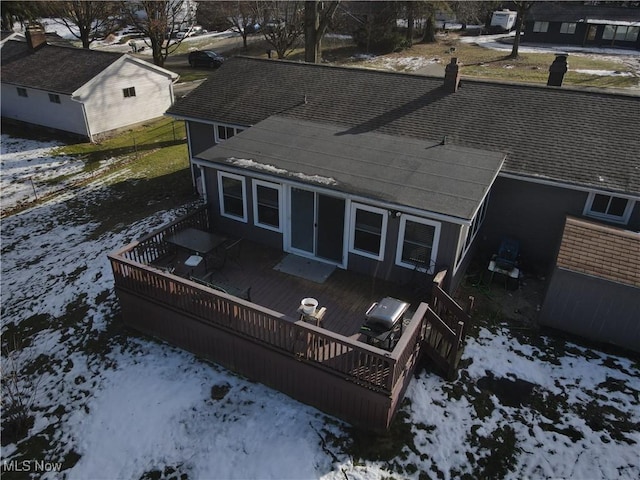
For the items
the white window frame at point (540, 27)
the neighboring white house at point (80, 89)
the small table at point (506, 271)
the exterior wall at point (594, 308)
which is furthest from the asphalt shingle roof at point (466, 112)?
the white window frame at point (540, 27)

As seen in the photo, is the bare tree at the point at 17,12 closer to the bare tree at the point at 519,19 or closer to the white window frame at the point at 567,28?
the bare tree at the point at 519,19

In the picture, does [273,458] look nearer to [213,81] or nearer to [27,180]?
[213,81]

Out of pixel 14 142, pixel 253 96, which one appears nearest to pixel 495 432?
pixel 253 96

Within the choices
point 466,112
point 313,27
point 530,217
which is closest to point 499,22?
point 313,27

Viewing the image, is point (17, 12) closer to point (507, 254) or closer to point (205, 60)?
point (205, 60)

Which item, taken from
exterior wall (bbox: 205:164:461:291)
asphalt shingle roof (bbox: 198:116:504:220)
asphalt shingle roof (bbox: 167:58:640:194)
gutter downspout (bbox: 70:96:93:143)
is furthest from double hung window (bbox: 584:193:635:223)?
gutter downspout (bbox: 70:96:93:143)

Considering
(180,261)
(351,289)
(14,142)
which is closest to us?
(351,289)
